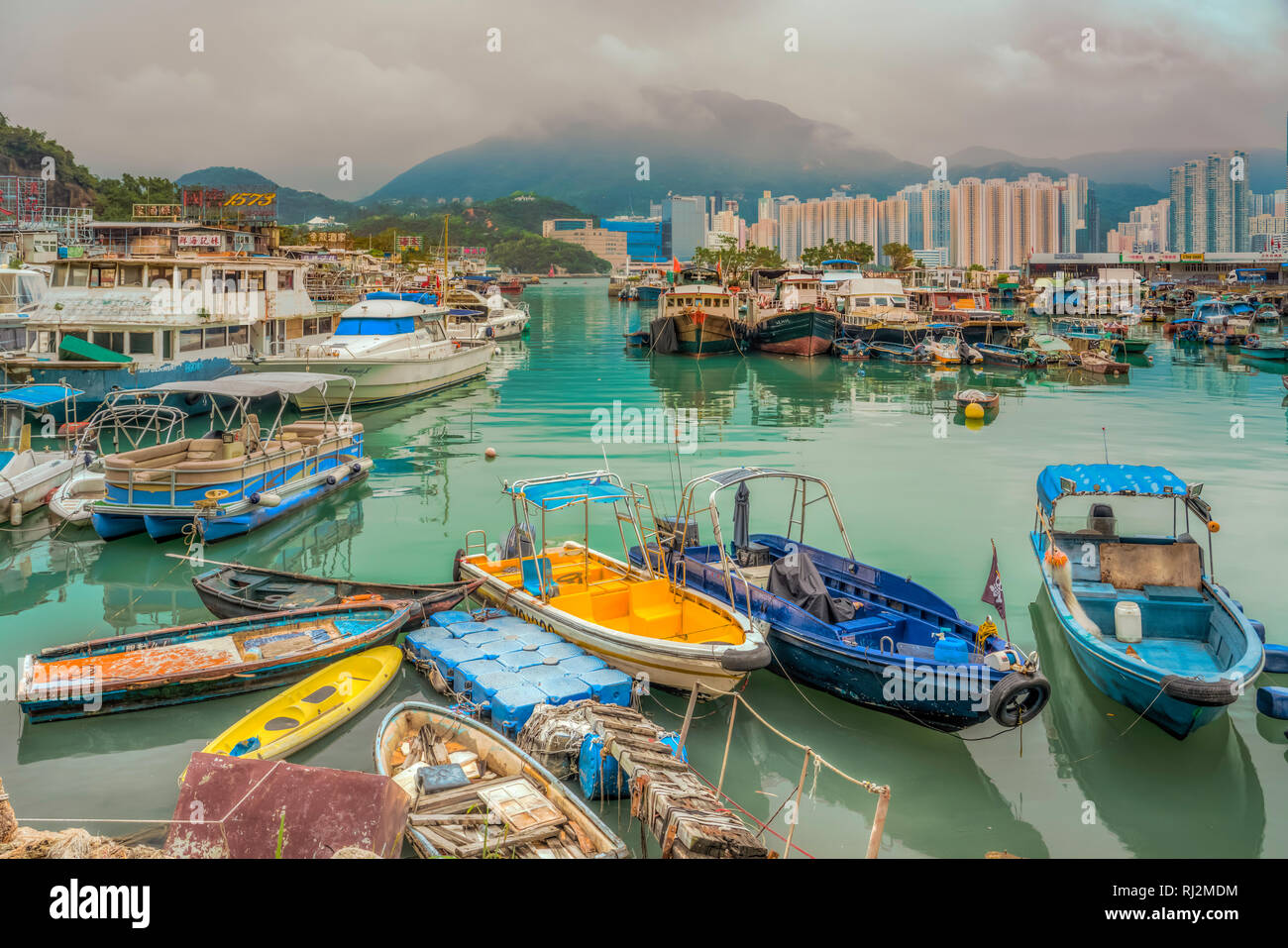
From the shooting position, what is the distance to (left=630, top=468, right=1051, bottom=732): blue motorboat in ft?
30.3

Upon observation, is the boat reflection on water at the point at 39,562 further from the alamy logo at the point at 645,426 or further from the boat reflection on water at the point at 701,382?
the boat reflection on water at the point at 701,382

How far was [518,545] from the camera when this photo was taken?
12.6m

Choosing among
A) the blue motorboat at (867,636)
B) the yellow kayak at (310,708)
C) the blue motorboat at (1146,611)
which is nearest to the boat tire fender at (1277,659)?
the blue motorboat at (1146,611)

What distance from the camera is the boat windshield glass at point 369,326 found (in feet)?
112

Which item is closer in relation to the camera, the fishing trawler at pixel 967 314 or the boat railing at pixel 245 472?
the boat railing at pixel 245 472

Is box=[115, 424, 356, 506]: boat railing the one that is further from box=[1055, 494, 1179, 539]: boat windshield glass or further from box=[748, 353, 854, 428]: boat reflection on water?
box=[748, 353, 854, 428]: boat reflection on water

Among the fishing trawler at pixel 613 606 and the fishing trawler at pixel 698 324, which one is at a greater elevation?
the fishing trawler at pixel 698 324

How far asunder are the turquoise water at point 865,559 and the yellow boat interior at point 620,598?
2.81ft

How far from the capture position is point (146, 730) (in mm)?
9906

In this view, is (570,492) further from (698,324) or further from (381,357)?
(698,324)

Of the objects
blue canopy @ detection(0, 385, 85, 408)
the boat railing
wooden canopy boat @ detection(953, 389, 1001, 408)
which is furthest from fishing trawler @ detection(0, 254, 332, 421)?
wooden canopy boat @ detection(953, 389, 1001, 408)
